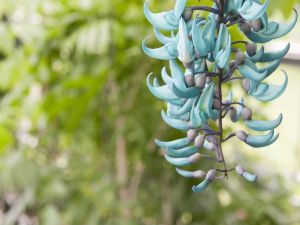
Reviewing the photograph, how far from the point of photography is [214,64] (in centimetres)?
49

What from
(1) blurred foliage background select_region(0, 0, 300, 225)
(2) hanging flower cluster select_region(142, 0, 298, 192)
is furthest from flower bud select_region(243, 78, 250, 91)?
(1) blurred foliage background select_region(0, 0, 300, 225)

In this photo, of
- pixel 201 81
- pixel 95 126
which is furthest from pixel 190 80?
pixel 95 126

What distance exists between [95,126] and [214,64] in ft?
4.24

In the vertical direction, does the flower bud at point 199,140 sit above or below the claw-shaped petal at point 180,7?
below

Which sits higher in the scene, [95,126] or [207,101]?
[207,101]

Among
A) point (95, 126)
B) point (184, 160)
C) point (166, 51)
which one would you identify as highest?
point (166, 51)

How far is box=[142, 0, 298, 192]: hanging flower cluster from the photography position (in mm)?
463

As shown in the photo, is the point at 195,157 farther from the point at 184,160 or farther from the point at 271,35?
the point at 271,35

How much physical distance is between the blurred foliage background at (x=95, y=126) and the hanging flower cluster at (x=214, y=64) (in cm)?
93

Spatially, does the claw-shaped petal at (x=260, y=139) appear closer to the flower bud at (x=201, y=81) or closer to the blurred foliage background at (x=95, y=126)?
the flower bud at (x=201, y=81)

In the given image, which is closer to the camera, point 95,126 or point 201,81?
point 201,81

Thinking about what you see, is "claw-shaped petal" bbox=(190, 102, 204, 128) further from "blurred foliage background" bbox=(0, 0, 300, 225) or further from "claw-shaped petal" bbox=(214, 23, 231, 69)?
"blurred foliage background" bbox=(0, 0, 300, 225)

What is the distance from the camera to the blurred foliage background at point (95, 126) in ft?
5.11

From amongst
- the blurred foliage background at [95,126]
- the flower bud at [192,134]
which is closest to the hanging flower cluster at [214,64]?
the flower bud at [192,134]
